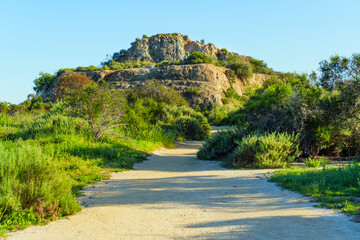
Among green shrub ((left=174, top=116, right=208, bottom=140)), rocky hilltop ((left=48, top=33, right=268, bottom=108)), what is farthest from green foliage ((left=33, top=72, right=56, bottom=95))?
green shrub ((left=174, top=116, right=208, bottom=140))

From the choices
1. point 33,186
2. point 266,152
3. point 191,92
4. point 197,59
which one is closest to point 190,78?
point 191,92

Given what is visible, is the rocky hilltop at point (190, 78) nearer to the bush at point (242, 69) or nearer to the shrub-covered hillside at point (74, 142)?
the bush at point (242, 69)

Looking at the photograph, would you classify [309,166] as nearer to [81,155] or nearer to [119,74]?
[81,155]

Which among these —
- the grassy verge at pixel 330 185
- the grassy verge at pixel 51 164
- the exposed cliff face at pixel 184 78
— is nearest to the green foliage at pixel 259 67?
the exposed cliff face at pixel 184 78

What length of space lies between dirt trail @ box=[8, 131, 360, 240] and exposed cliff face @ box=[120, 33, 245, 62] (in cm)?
6584

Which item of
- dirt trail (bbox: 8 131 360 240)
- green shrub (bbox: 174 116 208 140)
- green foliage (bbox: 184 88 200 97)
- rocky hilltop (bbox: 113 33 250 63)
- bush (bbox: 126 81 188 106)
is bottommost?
dirt trail (bbox: 8 131 360 240)

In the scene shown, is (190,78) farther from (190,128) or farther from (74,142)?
(74,142)

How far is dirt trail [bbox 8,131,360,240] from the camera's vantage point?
4.58 metres

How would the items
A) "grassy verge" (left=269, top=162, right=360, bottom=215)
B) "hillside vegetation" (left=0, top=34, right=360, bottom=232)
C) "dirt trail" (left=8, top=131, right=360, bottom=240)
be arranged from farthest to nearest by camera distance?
"grassy verge" (left=269, top=162, right=360, bottom=215), "hillside vegetation" (left=0, top=34, right=360, bottom=232), "dirt trail" (left=8, top=131, right=360, bottom=240)

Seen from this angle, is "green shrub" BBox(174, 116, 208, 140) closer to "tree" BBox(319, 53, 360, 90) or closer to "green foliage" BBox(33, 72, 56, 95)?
"tree" BBox(319, 53, 360, 90)

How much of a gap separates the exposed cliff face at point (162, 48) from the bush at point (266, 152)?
2455 inches

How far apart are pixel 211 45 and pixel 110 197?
66.1 m

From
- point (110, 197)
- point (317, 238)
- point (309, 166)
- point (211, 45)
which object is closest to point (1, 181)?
point (110, 197)

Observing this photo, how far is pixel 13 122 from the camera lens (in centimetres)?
1797
